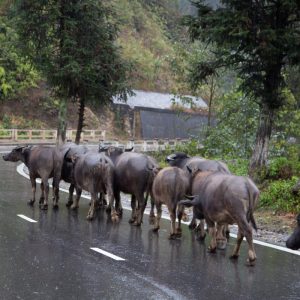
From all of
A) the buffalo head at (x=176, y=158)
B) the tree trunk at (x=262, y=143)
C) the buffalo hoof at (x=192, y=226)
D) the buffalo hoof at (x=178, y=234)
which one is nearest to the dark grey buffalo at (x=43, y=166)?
the buffalo head at (x=176, y=158)

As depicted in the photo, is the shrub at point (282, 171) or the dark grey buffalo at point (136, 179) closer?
the dark grey buffalo at point (136, 179)

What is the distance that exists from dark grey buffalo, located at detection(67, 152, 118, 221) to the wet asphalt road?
0.66m

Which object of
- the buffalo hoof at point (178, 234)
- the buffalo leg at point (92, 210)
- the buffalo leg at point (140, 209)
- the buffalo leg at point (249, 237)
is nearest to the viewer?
the buffalo leg at point (249, 237)

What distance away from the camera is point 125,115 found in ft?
189

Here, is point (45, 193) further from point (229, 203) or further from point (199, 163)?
point (229, 203)

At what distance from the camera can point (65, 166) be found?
16.9 m

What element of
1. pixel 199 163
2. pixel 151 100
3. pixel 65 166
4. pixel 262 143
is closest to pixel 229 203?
pixel 199 163

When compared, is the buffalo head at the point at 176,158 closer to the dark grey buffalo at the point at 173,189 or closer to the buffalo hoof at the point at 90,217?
the dark grey buffalo at the point at 173,189

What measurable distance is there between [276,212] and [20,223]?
6299mm

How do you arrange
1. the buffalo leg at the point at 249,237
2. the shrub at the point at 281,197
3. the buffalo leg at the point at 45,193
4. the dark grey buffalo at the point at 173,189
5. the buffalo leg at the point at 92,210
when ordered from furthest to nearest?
the buffalo leg at the point at 45,193 < the shrub at the point at 281,197 < the buffalo leg at the point at 92,210 < the dark grey buffalo at the point at 173,189 < the buffalo leg at the point at 249,237

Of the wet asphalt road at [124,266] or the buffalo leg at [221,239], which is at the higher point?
the buffalo leg at [221,239]

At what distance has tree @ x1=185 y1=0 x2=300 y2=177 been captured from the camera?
16.4 m

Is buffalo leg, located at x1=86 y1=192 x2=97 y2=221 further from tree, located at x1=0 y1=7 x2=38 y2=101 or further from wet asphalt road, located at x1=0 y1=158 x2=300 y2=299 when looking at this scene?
tree, located at x1=0 y1=7 x2=38 y2=101

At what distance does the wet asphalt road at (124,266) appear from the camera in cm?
836
